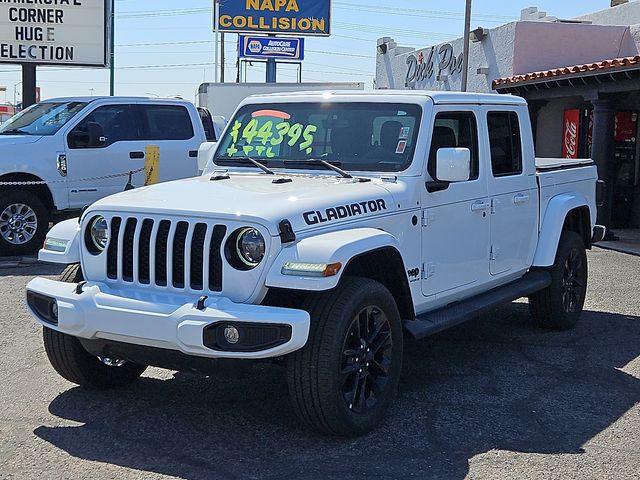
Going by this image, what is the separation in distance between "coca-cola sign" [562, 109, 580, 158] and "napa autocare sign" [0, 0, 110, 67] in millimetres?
8731

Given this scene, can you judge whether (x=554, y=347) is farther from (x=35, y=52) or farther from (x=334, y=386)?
(x=35, y=52)

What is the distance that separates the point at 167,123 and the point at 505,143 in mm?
6213

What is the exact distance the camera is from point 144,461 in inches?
174

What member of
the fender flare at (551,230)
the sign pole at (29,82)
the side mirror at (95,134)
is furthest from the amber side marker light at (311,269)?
the sign pole at (29,82)

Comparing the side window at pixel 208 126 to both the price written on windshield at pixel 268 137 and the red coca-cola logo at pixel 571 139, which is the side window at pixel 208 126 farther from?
the red coca-cola logo at pixel 571 139

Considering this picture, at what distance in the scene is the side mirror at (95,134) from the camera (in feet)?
35.3

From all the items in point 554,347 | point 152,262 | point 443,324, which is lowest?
point 554,347

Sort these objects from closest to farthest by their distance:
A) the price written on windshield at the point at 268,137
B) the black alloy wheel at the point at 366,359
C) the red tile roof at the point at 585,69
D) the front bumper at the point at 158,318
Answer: the front bumper at the point at 158,318 → the black alloy wheel at the point at 366,359 → the price written on windshield at the point at 268,137 → the red tile roof at the point at 585,69

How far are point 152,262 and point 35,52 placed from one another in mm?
12936

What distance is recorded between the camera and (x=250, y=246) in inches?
177

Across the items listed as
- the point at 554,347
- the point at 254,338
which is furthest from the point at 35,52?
the point at 254,338

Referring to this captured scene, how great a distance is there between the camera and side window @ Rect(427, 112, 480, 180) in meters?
5.70

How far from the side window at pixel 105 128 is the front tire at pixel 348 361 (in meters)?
6.87

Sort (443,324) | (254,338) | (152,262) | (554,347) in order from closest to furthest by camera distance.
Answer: (254,338), (152,262), (443,324), (554,347)
